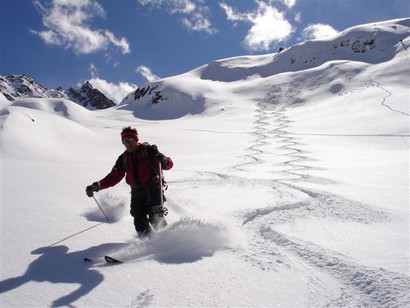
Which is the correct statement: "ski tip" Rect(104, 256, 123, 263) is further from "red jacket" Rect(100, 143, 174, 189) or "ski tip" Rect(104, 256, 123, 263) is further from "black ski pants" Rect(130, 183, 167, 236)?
"red jacket" Rect(100, 143, 174, 189)

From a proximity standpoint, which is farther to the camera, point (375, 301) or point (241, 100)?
point (241, 100)

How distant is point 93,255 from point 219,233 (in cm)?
131

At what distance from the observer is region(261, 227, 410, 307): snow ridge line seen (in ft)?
8.69

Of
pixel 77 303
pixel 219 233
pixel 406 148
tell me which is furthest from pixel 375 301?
pixel 406 148

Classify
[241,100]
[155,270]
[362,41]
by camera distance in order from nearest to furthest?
[155,270] → [241,100] → [362,41]

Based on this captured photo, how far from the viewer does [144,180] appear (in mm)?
4289

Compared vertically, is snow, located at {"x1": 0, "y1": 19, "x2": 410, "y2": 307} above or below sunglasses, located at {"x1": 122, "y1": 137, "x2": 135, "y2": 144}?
below

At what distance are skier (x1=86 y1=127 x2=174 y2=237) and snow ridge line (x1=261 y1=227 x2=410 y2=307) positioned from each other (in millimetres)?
1569

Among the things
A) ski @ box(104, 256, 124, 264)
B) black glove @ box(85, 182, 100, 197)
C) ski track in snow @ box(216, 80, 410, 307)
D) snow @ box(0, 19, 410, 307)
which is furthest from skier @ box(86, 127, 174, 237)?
ski track in snow @ box(216, 80, 410, 307)

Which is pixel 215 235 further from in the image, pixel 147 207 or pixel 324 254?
pixel 324 254

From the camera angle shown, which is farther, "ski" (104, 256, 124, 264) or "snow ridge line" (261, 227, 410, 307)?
"ski" (104, 256, 124, 264)

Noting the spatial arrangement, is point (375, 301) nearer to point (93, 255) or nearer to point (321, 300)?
point (321, 300)

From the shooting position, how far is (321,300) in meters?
2.72

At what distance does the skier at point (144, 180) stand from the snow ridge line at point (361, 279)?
1569 mm
